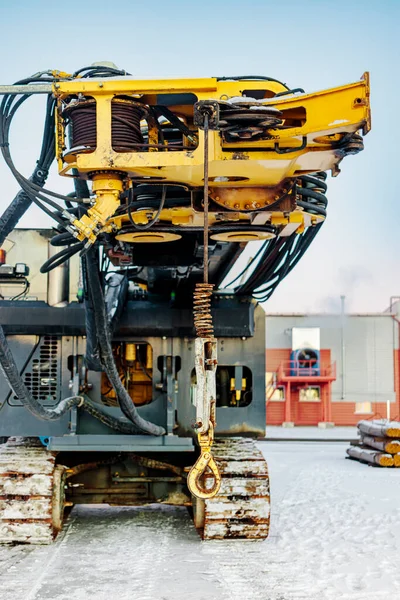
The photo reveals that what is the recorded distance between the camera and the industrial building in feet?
147

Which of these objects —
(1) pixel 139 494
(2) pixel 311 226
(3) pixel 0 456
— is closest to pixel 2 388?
(3) pixel 0 456

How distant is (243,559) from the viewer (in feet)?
26.5

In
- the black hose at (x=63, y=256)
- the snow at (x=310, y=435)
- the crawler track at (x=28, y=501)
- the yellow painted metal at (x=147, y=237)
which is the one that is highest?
the yellow painted metal at (x=147, y=237)

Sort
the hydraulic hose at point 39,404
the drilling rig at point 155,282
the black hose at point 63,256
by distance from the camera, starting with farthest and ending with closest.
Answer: the black hose at point 63,256
the hydraulic hose at point 39,404
the drilling rig at point 155,282

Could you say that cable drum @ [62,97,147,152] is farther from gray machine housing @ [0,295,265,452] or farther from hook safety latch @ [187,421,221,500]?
gray machine housing @ [0,295,265,452]

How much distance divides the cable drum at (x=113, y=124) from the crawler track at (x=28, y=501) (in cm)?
358

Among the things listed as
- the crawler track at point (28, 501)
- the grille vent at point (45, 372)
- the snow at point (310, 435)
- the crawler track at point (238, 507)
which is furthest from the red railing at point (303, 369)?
the crawler track at point (28, 501)

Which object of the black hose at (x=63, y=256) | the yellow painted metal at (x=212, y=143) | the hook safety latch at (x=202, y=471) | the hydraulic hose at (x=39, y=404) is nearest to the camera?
the hook safety latch at (x=202, y=471)

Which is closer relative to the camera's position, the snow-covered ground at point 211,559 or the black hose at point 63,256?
the snow-covered ground at point 211,559

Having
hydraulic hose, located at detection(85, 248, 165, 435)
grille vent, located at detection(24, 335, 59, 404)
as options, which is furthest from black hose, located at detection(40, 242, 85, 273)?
grille vent, located at detection(24, 335, 59, 404)

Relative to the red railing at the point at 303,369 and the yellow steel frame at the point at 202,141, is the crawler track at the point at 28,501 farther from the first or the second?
the red railing at the point at 303,369

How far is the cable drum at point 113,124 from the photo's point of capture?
6.55m

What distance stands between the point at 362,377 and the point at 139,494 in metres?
36.7

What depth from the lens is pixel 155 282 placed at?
31.3 feet
